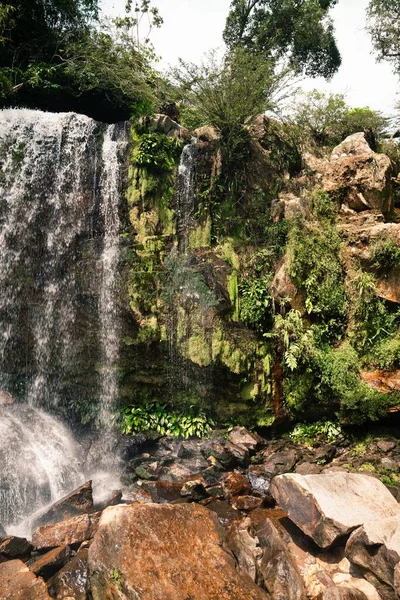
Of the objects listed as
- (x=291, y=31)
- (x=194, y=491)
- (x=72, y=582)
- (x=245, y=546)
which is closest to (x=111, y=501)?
(x=194, y=491)

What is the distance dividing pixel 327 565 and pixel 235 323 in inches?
226

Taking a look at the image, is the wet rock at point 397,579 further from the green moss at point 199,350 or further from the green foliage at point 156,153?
the green foliage at point 156,153

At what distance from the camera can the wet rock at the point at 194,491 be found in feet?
25.3

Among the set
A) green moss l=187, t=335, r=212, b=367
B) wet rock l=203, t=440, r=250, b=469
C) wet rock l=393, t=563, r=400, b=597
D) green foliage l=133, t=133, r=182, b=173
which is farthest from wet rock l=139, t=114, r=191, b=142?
wet rock l=393, t=563, r=400, b=597

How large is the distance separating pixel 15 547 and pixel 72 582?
1.38 m

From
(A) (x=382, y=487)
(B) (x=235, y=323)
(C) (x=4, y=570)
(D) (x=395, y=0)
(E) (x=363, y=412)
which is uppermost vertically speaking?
(D) (x=395, y=0)

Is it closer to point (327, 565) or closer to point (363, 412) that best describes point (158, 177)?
point (363, 412)

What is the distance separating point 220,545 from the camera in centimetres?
567

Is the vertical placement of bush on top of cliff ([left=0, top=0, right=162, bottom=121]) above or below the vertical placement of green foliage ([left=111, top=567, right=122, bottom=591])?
above

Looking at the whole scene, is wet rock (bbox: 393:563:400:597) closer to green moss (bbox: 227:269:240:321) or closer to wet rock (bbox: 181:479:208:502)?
wet rock (bbox: 181:479:208:502)

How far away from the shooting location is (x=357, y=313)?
1001 centimetres

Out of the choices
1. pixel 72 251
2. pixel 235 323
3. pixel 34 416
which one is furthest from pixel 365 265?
pixel 34 416

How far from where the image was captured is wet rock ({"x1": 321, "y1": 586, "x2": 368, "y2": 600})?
4.92 meters

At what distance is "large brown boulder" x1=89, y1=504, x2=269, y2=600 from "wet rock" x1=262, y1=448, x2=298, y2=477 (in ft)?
10.7
